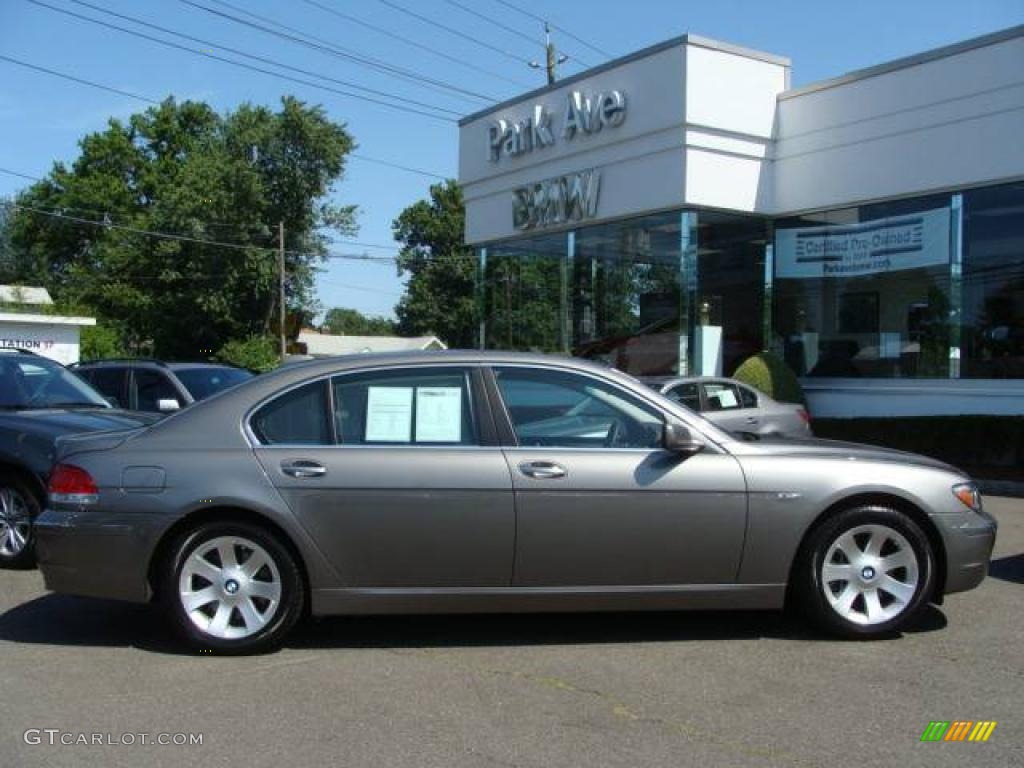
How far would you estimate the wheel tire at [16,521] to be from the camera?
25.1 ft

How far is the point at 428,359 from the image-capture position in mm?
5613

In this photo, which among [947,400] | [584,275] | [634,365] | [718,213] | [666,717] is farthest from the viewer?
[584,275]

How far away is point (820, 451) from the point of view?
18.4 feet

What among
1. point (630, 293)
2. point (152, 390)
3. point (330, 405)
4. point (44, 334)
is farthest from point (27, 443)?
point (44, 334)

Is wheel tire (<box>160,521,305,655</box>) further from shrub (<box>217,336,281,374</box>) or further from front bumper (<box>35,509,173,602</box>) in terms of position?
shrub (<box>217,336,281,374</box>)

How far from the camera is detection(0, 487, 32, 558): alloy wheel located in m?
7.67

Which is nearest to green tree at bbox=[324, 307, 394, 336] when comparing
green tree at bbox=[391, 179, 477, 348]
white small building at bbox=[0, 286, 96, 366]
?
green tree at bbox=[391, 179, 477, 348]

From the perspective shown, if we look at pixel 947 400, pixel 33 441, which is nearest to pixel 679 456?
pixel 33 441

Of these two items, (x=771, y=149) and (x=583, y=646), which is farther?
(x=771, y=149)

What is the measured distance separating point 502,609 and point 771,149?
1407 centimetres

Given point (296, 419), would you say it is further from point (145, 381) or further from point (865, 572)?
point (145, 381)

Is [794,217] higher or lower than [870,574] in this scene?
higher

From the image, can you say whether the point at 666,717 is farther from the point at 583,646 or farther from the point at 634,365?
the point at 634,365

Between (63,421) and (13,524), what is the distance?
0.86 metres
